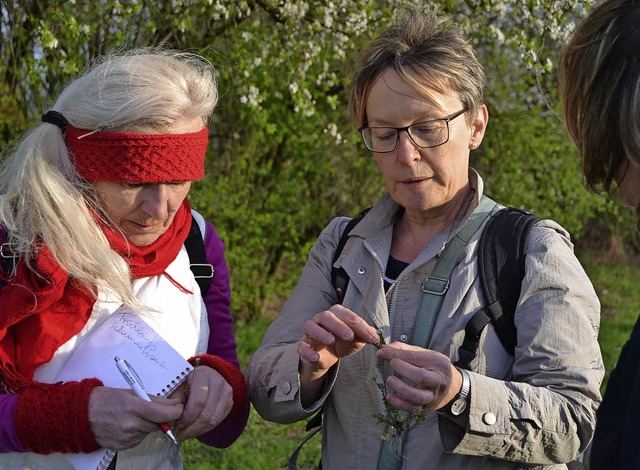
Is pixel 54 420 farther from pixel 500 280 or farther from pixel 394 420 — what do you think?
pixel 500 280

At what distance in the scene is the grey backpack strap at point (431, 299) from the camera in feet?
7.30

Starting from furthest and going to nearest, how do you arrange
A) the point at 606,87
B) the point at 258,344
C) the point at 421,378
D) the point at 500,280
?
the point at 258,344, the point at 500,280, the point at 421,378, the point at 606,87

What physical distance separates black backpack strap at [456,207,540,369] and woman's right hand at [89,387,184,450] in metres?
0.77

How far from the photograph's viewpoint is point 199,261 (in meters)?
2.55

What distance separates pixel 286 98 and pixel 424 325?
4515 mm

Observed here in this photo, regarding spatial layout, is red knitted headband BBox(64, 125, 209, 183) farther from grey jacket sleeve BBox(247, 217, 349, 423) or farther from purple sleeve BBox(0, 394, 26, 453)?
purple sleeve BBox(0, 394, 26, 453)

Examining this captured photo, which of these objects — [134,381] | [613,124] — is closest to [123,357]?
[134,381]

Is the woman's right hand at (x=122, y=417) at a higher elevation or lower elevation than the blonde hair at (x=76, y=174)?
lower

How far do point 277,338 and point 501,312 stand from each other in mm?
684

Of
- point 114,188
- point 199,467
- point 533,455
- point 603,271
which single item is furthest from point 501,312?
point 603,271

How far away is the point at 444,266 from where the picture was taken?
226 cm

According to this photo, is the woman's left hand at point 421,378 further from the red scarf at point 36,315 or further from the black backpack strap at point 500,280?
the red scarf at point 36,315

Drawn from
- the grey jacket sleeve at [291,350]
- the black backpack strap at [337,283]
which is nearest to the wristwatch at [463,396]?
the grey jacket sleeve at [291,350]

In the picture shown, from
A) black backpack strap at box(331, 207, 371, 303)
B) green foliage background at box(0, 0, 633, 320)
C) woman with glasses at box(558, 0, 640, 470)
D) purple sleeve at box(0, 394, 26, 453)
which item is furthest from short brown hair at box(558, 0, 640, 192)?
green foliage background at box(0, 0, 633, 320)
